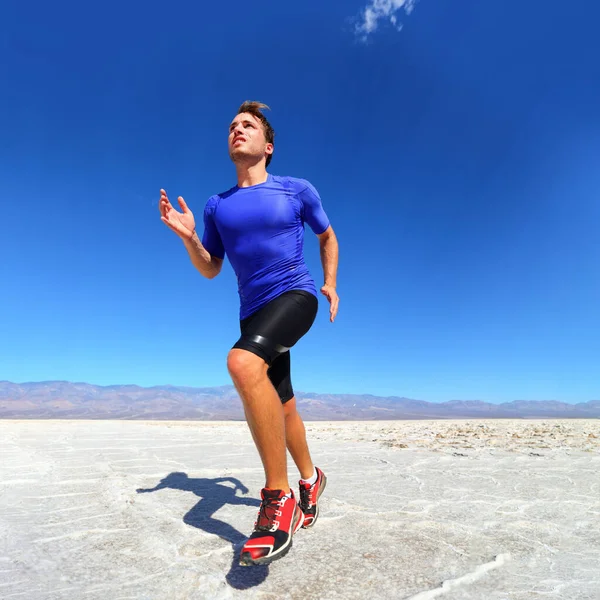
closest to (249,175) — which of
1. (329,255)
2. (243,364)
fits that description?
(329,255)

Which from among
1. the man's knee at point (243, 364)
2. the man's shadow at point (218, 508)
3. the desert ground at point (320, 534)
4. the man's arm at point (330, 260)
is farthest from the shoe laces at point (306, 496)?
the man's arm at point (330, 260)

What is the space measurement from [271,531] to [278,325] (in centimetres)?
78

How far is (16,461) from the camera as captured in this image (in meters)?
3.89

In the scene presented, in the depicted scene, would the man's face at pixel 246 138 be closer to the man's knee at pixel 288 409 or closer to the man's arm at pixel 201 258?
the man's arm at pixel 201 258

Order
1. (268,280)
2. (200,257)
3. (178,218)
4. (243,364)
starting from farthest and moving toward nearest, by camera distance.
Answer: (200,257), (178,218), (268,280), (243,364)

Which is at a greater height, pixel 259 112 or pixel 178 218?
pixel 259 112

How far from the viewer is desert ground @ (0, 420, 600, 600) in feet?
4.56

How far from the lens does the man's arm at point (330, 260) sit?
Answer: 2.27 m

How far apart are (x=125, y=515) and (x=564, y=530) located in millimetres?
2115

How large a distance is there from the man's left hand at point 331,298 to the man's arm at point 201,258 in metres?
0.61

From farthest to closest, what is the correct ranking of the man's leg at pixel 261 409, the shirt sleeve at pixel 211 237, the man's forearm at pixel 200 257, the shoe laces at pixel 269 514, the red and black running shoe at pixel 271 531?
1. the shirt sleeve at pixel 211 237
2. the man's forearm at pixel 200 257
3. the man's leg at pixel 261 409
4. the shoe laces at pixel 269 514
5. the red and black running shoe at pixel 271 531

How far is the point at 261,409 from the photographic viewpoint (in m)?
1.71

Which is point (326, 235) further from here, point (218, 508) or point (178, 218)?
point (218, 508)

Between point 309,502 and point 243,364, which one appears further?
point 309,502
